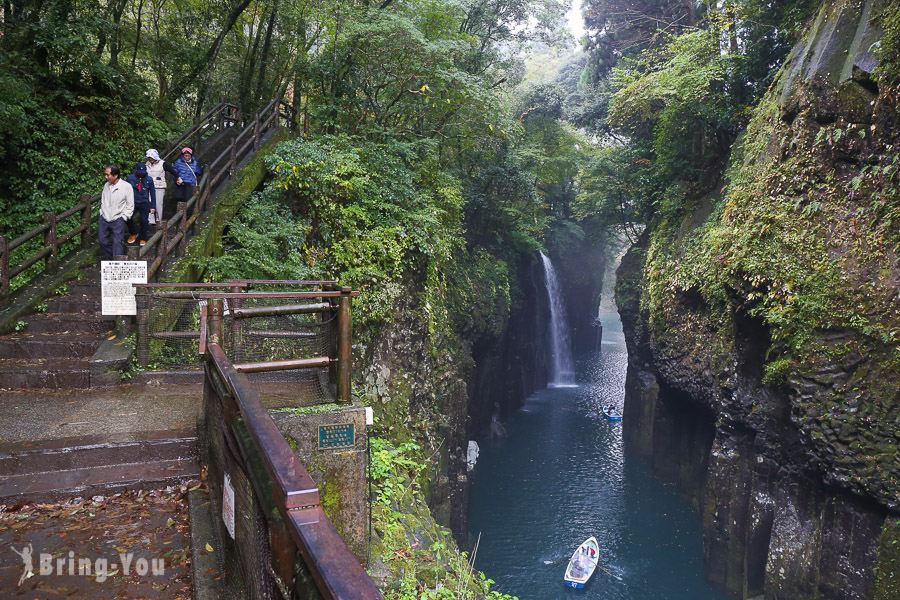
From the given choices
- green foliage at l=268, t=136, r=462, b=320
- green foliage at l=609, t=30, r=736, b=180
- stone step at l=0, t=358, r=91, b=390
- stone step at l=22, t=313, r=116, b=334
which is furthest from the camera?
green foliage at l=609, t=30, r=736, b=180

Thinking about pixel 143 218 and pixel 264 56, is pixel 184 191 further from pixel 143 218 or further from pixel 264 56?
pixel 264 56

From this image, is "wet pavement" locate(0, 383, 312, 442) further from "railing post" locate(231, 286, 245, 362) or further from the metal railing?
the metal railing

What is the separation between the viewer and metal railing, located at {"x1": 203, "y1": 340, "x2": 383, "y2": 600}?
1.21 meters

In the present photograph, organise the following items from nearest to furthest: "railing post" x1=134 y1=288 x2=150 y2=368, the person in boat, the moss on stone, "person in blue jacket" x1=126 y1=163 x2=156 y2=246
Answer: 1. "railing post" x1=134 y1=288 x2=150 y2=368
2. "person in blue jacket" x1=126 y1=163 x2=156 y2=246
3. the moss on stone
4. the person in boat

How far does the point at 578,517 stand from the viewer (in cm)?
1588

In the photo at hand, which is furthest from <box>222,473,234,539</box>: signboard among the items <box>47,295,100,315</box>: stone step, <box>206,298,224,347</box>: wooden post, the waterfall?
the waterfall

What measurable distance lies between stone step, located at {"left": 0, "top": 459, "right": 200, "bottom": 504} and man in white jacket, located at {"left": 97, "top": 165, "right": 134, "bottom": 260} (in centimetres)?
466

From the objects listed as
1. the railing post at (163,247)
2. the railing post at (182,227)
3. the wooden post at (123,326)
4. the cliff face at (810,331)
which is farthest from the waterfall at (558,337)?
the wooden post at (123,326)

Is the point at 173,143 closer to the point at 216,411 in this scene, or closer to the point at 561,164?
the point at 216,411

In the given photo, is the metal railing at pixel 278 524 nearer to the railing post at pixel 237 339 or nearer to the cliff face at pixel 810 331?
the railing post at pixel 237 339

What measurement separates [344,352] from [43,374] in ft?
15.3

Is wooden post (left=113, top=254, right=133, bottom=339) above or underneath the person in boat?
above

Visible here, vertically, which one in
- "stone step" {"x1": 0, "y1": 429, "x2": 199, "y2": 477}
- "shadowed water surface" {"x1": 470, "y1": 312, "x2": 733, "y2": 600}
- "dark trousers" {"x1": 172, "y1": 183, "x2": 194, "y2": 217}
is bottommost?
"shadowed water surface" {"x1": 470, "y1": 312, "x2": 733, "y2": 600}

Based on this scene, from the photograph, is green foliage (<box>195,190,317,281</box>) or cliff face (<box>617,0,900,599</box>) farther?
cliff face (<box>617,0,900,599</box>)
